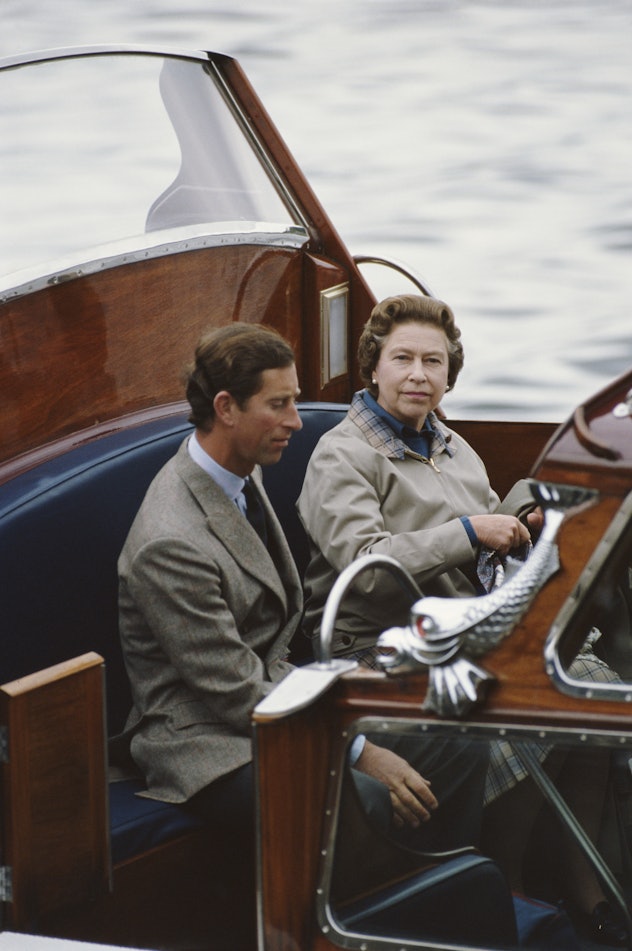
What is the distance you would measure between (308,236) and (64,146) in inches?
22.3

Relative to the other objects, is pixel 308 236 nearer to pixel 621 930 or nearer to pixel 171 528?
pixel 171 528

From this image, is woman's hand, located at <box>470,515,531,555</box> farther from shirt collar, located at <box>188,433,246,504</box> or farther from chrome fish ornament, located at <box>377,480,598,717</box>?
chrome fish ornament, located at <box>377,480,598,717</box>

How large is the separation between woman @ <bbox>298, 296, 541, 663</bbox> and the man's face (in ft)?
0.68

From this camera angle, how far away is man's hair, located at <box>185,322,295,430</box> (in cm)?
215

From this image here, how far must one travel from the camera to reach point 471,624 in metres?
1.59

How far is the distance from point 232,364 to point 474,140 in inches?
338

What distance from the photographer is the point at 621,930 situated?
1.62m

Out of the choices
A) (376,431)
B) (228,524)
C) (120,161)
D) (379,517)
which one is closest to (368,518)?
(379,517)

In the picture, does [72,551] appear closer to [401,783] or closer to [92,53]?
[401,783]

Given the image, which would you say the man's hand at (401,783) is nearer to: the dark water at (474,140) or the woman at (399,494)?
the woman at (399,494)

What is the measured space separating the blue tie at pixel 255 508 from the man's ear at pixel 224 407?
0.52ft

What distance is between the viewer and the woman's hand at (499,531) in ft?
7.61

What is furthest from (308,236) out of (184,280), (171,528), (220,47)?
(220,47)

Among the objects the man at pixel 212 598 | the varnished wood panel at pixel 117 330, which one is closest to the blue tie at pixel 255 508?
the man at pixel 212 598
